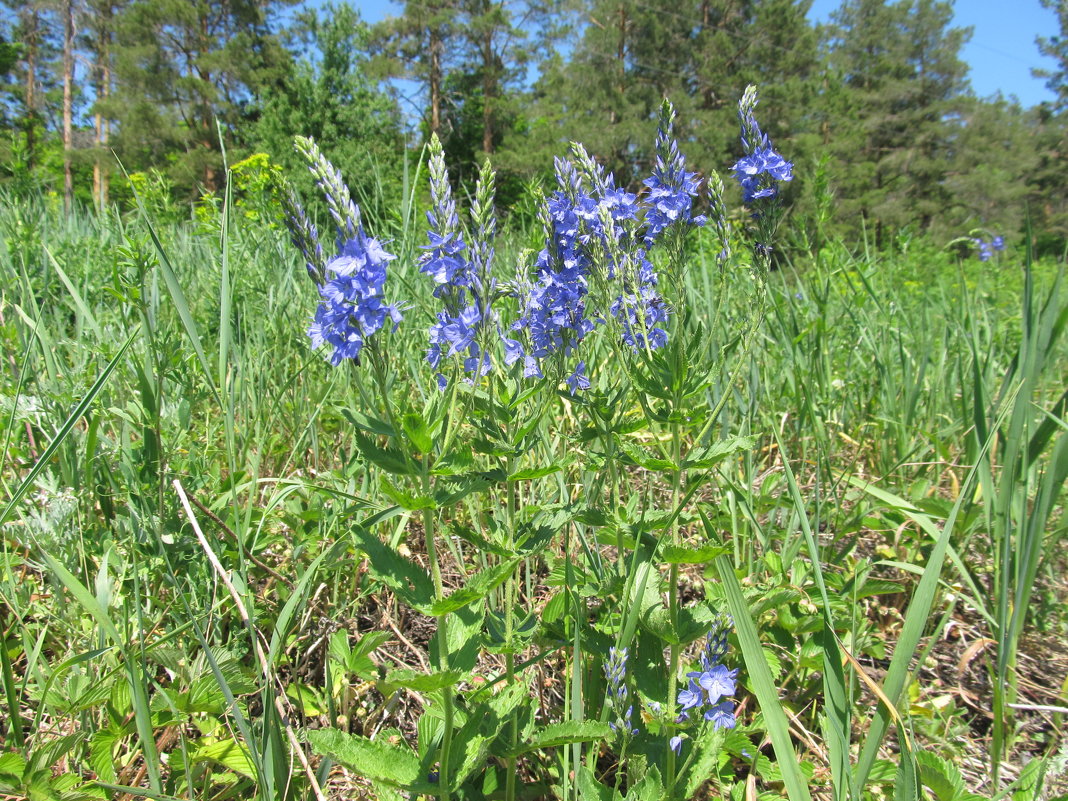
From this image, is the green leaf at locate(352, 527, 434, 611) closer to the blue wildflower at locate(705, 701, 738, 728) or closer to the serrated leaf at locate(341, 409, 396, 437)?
the serrated leaf at locate(341, 409, 396, 437)

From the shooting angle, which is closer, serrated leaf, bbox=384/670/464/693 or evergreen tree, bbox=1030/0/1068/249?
serrated leaf, bbox=384/670/464/693

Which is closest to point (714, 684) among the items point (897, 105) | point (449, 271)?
point (449, 271)

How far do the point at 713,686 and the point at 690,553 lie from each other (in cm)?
32

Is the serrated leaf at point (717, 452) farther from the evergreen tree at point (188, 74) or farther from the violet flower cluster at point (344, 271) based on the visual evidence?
the evergreen tree at point (188, 74)

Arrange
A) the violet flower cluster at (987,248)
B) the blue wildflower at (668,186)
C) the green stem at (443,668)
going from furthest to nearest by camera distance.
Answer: the violet flower cluster at (987,248)
the blue wildflower at (668,186)
the green stem at (443,668)

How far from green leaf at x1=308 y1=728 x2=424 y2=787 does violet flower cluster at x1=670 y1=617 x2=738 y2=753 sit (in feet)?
1.83

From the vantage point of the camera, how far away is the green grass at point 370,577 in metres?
1.36

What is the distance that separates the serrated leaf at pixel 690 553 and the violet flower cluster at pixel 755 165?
103cm

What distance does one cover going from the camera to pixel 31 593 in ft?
5.97

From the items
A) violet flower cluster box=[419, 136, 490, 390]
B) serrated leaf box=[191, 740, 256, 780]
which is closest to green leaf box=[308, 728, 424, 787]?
serrated leaf box=[191, 740, 256, 780]

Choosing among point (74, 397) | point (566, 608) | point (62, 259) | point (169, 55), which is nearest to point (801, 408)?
point (566, 608)

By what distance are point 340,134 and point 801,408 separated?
25775mm

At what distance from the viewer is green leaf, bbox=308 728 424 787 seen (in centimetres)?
119

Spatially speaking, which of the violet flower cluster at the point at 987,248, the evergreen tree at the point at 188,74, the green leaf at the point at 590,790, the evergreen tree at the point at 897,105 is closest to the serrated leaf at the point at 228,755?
the green leaf at the point at 590,790
